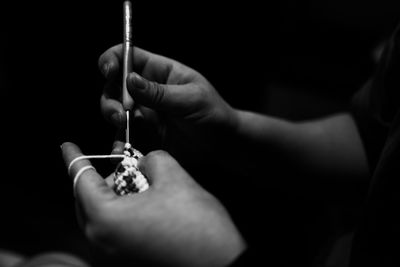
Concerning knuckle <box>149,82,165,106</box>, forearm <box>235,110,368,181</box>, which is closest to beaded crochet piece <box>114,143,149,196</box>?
knuckle <box>149,82,165,106</box>

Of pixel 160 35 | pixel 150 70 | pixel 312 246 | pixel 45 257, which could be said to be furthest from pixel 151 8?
pixel 312 246

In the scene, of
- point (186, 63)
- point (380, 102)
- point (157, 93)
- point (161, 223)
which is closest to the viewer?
point (161, 223)

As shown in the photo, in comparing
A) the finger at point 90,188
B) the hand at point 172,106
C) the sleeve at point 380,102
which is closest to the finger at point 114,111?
the hand at point 172,106

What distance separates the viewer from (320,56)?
142 centimetres

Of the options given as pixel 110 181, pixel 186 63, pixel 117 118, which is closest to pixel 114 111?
pixel 117 118

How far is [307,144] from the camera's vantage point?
0.79 metres

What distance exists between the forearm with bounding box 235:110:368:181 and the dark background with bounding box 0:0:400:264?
0.11 m

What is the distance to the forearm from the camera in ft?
2.51

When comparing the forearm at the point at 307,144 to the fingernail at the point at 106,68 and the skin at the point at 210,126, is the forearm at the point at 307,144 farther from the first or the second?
the fingernail at the point at 106,68

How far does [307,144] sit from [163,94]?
302 millimetres

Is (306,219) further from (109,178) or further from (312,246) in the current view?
(109,178)

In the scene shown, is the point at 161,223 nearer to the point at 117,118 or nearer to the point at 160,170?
the point at 160,170

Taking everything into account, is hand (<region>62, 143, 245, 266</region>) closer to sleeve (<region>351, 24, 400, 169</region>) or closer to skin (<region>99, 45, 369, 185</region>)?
skin (<region>99, 45, 369, 185</region>)

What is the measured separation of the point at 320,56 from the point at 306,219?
522 mm
